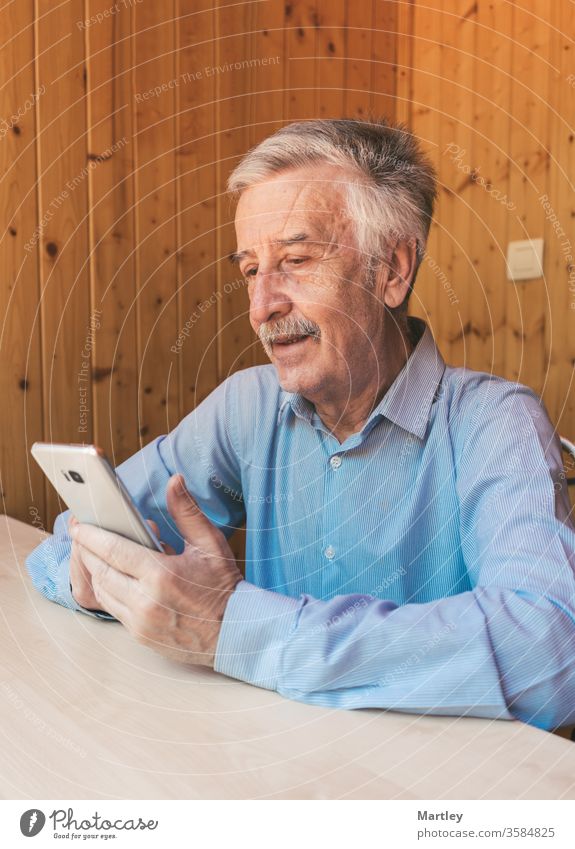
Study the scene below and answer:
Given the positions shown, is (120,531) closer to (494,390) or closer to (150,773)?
(150,773)

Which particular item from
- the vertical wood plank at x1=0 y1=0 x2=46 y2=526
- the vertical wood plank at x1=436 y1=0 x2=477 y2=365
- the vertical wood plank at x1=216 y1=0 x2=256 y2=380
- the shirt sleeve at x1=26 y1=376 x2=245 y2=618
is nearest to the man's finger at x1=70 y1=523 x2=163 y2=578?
the shirt sleeve at x1=26 y1=376 x2=245 y2=618

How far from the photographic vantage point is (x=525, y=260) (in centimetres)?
190

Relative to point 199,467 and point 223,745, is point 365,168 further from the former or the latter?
point 223,745

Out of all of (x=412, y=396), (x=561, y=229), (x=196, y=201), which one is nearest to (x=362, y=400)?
(x=412, y=396)

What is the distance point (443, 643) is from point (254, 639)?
0.16m

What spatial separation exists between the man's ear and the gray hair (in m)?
0.01

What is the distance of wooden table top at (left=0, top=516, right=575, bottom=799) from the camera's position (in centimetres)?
49

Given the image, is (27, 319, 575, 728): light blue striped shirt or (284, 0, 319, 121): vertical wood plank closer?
(27, 319, 575, 728): light blue striped shirt

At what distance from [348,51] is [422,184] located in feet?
3.24

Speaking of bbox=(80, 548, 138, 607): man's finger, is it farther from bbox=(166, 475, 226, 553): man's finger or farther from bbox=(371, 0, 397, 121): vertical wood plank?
bbox=(371, 0, 397, 121): vertical wood plank
